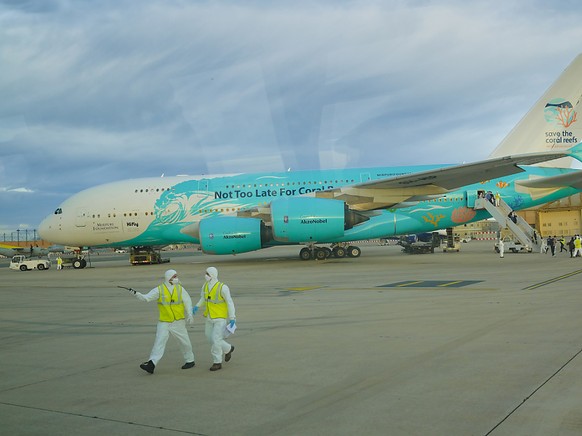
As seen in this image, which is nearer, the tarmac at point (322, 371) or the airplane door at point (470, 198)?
the tarmac at point (322, 371)

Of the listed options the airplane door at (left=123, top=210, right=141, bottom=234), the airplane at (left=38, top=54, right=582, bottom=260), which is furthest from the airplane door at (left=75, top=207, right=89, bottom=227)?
the airplane door at (left=123, top=210, right=141, bottom=234)

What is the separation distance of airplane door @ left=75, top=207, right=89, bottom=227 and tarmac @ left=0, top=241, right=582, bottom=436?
17.0 metres

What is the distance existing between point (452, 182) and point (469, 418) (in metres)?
20.1

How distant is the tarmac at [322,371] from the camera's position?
4203 mm

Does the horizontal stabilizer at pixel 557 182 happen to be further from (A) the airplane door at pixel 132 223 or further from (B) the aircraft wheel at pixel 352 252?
(A) the airplane door at pixel 132 223

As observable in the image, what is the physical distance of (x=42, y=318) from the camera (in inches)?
429

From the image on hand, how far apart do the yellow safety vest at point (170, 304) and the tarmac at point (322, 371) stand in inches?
24.6

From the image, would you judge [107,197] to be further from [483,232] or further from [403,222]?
[483,232]

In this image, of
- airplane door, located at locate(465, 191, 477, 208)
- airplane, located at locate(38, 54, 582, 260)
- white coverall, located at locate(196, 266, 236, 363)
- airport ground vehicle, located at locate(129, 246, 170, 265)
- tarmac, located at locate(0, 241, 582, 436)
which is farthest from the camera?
airport ground vehicle, located at locate(129, 246, 170, 265)

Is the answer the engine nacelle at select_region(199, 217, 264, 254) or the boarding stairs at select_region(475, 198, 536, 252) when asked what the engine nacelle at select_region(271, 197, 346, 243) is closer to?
the engine nacelle at select_region(199, 217, 264, 254)

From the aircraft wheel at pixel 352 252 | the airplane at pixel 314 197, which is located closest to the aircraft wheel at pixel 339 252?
the airplane at pixel 314 197

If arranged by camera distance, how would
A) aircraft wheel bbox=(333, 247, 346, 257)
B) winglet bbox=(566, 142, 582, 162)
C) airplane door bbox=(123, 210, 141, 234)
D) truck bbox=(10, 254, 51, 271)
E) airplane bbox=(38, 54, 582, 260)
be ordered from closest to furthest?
winglet bbox=(566, 142, 582, 162), airplane bbox=(38, 54, 582, 260), airplane door bbox=(123, 210, 141, 234), aircraft wheel bbox=(333, 247, 346, 257), truck bbox=(10, 254, 51, 271)

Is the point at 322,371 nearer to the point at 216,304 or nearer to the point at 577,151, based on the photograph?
the point at 216,304

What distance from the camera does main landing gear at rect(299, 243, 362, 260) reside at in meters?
27.4
